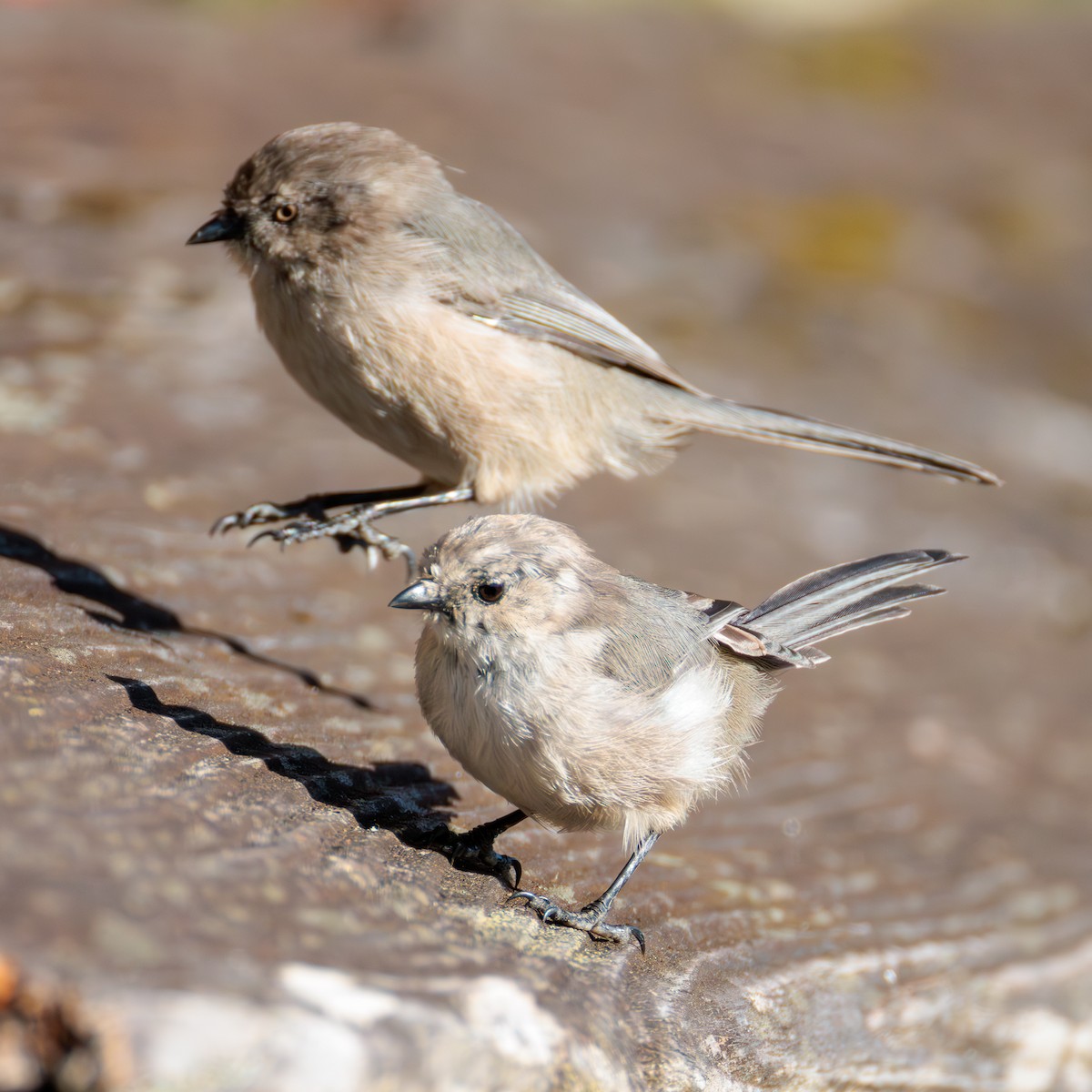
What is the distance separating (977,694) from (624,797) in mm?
3416

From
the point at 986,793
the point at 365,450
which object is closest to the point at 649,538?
the point at 365,450

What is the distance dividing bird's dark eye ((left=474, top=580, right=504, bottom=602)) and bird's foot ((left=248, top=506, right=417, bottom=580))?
1.14 meters

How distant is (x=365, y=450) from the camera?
6121mm

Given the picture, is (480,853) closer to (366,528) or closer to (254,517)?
(366,528)

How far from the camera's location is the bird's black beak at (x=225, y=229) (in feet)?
13.8

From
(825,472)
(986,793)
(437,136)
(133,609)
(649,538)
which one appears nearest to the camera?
(133,609)

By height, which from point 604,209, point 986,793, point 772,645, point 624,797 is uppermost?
point 604,209

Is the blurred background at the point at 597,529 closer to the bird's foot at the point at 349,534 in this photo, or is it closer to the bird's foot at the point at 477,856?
the bird's foot at the point at 477,856

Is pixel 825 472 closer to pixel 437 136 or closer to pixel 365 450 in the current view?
pixel 365 450

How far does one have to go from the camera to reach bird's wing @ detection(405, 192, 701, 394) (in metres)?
4.32

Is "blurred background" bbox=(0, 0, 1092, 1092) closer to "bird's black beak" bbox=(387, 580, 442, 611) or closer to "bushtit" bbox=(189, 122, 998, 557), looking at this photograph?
"bird's black beak" bbox=(387, 580, 442, 611)

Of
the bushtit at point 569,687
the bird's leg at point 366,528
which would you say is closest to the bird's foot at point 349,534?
the bird's leg at point 366,528

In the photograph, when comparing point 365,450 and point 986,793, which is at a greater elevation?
point 365,450

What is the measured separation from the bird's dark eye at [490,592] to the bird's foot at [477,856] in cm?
61
